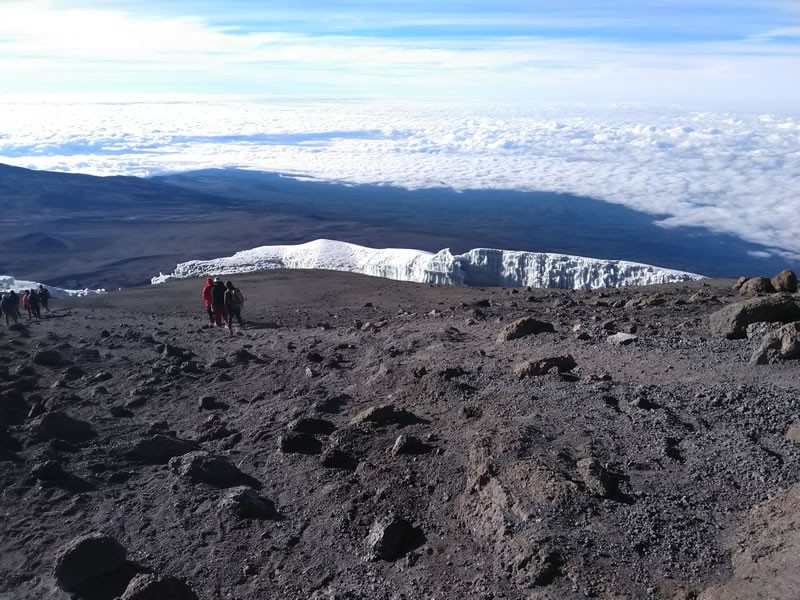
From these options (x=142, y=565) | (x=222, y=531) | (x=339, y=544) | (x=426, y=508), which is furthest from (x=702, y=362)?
(x=142, y=565)

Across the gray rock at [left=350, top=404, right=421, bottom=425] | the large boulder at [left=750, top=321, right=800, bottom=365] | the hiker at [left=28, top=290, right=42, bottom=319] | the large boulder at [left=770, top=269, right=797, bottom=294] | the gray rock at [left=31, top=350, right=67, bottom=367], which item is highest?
the large boulder at [left=750, top=321, right=800, bottom=365]

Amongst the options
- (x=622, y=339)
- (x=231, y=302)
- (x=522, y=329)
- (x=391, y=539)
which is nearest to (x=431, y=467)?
(x=391, y=539)

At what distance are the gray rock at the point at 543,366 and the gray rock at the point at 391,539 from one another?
2.65m

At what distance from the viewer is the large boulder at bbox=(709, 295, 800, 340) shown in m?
8.12

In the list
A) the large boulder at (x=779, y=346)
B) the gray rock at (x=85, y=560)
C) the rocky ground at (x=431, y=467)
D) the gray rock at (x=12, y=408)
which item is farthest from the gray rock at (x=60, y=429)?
the large boulder at (x=779, y=346)

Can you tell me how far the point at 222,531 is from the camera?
5.68 m

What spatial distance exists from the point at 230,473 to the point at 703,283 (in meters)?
11.5

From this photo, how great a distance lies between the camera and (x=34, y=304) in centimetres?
1620

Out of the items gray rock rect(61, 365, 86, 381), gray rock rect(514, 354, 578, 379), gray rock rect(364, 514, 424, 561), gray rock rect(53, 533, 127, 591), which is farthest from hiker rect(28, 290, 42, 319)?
gray rock rect(364, 514, 424, 561)

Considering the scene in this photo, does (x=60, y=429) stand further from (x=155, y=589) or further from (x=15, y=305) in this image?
(x=15, y=305)

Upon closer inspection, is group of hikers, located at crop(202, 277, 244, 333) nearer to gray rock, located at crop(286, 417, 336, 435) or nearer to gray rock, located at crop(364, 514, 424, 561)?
gray rock, located at crop(286, 417, 336, 435)

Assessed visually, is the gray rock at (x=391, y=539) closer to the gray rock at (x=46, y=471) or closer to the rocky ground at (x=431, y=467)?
the rocky ground at (x=431, y=467)

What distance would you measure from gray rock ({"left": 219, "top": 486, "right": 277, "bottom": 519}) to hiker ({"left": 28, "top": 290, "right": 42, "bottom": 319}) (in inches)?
473

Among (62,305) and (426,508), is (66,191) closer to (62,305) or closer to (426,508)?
(62,305)
